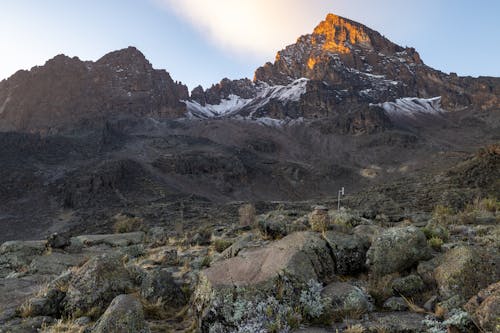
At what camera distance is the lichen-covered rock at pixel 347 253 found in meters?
7.85

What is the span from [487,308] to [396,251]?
8.48 feet

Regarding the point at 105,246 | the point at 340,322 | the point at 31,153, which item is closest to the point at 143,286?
the point at 340,322

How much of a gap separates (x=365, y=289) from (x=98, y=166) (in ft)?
369

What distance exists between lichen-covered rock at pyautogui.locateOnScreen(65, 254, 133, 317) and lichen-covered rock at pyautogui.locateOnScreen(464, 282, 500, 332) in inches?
260

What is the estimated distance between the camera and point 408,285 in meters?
6.91

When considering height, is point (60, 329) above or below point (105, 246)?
above

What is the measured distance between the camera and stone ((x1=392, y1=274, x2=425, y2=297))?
Answer: 6828 millimetres

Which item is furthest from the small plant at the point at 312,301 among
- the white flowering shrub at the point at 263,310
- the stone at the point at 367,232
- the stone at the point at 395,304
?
the stone at the point at 367,232

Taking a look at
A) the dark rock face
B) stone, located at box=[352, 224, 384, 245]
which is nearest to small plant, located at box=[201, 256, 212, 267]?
stone, located at box=[352, 224, 384, 245]

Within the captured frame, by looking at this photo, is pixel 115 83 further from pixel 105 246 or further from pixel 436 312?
pixel 436 312

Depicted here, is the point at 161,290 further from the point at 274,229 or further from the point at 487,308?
the point at 487,308

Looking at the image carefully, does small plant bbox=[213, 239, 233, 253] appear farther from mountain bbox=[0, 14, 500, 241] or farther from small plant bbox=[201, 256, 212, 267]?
mountain bbox=[0, 14, 500, 241]

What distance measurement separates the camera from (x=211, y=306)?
6.27 metres

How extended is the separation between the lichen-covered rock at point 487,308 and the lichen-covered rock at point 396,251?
1.99m
